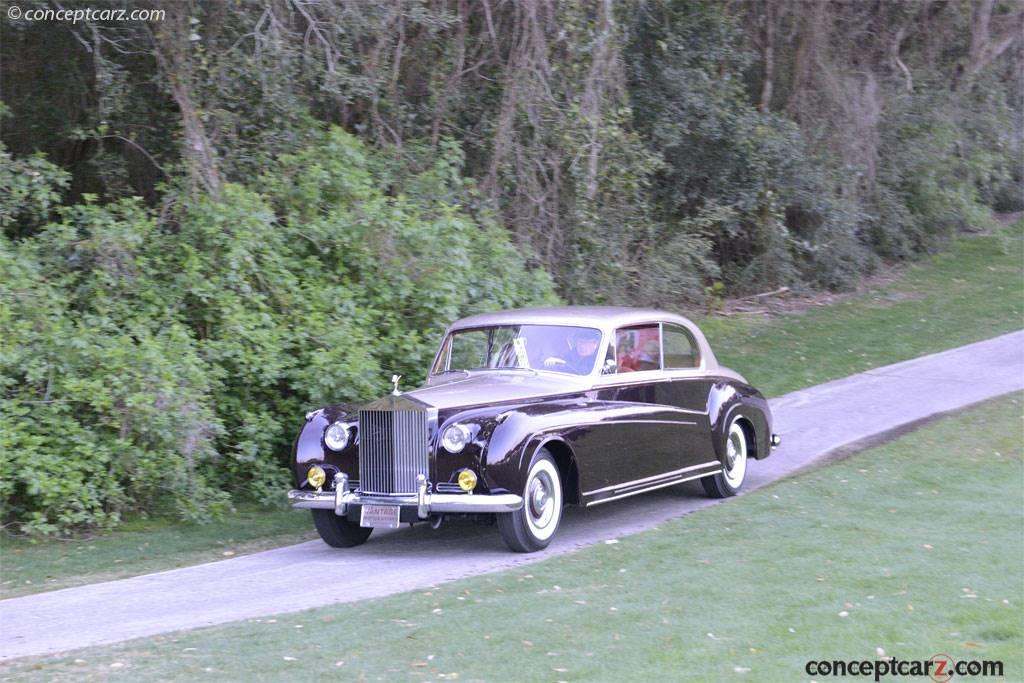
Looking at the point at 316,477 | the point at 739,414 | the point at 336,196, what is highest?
the point at 336,196

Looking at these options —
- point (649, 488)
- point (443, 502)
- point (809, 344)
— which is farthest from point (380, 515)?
point (809, 344)

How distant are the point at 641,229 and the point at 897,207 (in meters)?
8.08

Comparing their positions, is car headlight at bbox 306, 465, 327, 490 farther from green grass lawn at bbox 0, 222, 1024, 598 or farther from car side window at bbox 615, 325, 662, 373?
car side window at bbox 615, 325, 662, 373

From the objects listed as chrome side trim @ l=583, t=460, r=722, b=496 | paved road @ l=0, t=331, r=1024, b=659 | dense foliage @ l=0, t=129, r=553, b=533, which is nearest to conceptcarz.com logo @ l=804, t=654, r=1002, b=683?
paved road @ l=0, t=331, r=1024, b=659

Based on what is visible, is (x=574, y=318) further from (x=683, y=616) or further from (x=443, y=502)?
(x=683, y=616)

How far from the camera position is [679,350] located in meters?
10.4

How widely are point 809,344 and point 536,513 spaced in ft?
35.2

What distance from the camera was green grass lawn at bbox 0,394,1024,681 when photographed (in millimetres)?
5531

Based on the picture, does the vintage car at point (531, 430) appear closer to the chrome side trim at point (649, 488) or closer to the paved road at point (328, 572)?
the chrome side trim at point (649, 488)

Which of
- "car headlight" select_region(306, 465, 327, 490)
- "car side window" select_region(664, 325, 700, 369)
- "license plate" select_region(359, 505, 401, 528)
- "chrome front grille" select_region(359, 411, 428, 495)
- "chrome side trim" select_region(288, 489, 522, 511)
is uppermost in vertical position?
"car side window" select_region(664, 325, 700, 369)

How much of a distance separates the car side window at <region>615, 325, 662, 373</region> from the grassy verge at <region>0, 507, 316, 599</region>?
10.00 ft

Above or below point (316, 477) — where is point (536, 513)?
below

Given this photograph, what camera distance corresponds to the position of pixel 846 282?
22344 millimetres

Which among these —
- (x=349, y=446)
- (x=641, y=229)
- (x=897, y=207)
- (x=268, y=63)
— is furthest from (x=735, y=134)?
(x=349, y=446)
